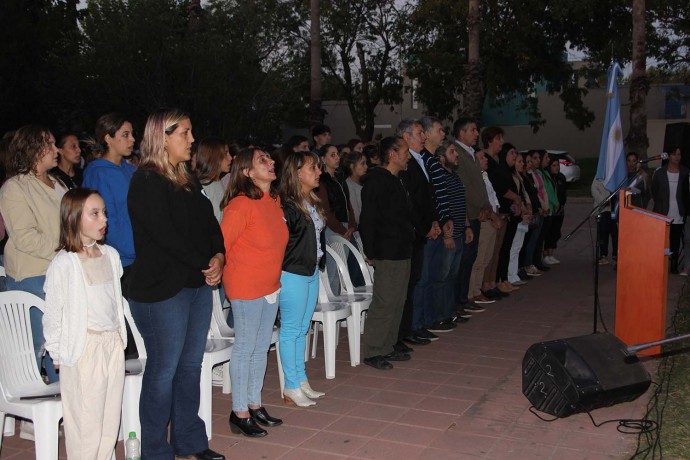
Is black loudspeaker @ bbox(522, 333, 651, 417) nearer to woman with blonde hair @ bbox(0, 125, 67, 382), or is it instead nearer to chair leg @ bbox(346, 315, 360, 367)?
chair leg @ bbox(346, 315, 360, 367)

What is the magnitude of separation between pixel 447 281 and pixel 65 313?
5143 mm

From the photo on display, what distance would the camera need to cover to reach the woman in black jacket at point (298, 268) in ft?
18.6

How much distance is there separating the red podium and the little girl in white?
4634 mm

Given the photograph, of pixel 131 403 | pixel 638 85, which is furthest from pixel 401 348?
pixel 638 85

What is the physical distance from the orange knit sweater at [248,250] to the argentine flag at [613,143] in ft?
14.1

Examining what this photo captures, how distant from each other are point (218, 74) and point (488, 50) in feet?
37.0

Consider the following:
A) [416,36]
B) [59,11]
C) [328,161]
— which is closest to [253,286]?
[328,161]

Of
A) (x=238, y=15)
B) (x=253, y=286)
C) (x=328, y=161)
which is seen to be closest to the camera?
(x=253, y=286)

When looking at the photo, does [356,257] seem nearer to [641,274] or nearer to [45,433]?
[641,274]

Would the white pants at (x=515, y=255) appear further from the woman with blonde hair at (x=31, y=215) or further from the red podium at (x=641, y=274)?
the woman with blonde hair at (x=31, y=215)

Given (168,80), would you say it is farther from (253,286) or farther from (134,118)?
(253,286)

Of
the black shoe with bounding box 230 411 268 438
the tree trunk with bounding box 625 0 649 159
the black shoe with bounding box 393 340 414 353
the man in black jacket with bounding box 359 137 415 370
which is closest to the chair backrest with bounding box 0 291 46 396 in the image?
the black shoe with bounding box 230 411 268 438

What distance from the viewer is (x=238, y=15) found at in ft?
83.5

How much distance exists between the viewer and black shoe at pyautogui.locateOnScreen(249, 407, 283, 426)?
531 cm
